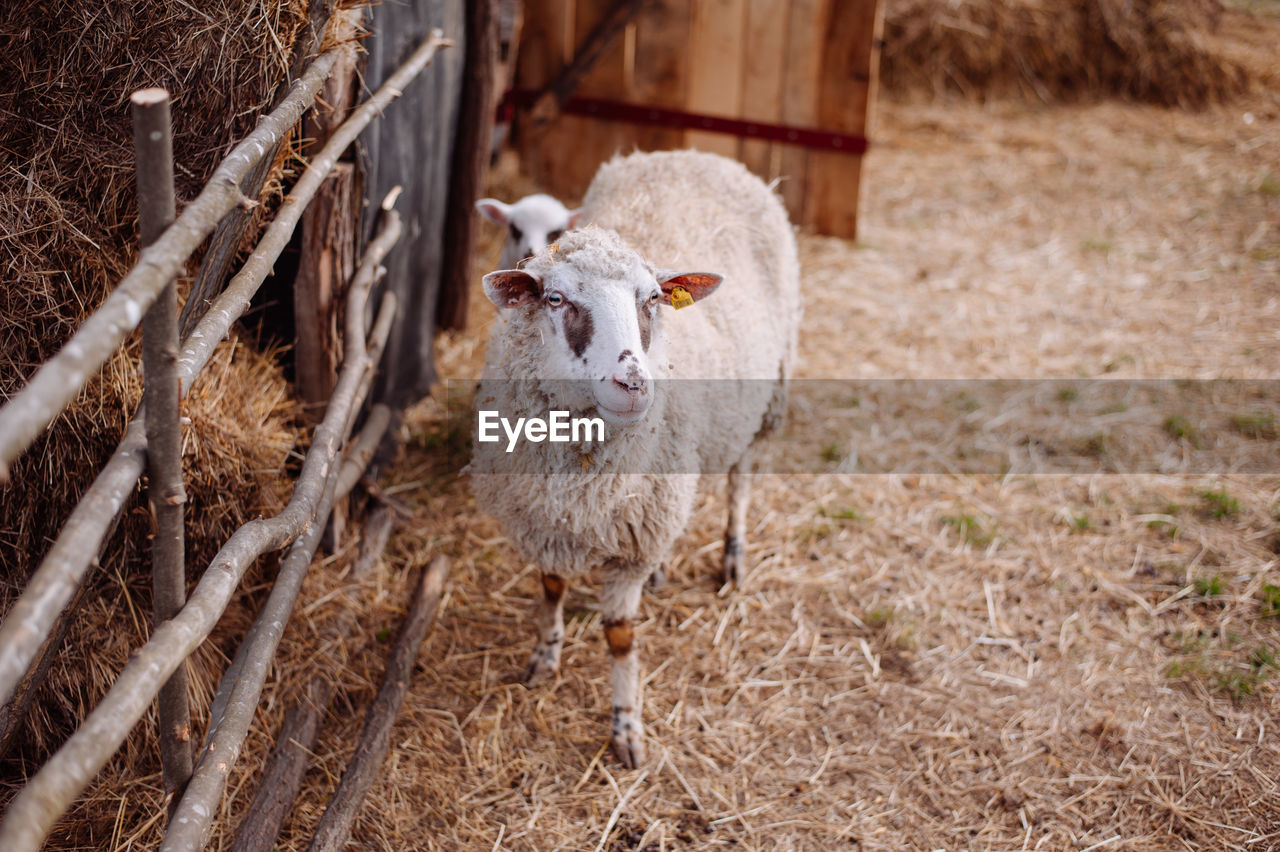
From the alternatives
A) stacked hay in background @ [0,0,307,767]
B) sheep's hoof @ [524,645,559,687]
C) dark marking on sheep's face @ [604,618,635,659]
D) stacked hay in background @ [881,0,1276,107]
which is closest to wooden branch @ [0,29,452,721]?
stacked hay in background @ [0,0,307,767]

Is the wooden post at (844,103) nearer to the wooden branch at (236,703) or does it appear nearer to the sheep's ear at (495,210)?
the sheep's ear at (495,210)

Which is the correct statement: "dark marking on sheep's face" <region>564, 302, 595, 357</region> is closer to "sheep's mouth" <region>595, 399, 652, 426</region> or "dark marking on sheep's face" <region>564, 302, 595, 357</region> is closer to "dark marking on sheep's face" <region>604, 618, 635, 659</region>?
"sheep's mouth" <region>595, 399, 652, 426</region>

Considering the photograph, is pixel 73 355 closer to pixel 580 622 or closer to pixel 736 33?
pixel 580 622

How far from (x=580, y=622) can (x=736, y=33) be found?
4.40 m

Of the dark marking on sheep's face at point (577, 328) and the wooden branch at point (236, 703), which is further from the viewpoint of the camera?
the dark marking on sheep's face at point (577, 328)

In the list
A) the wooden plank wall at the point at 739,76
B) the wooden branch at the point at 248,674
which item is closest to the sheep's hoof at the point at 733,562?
the wooden branch at the point at 248,674

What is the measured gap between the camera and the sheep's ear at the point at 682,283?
2.80m

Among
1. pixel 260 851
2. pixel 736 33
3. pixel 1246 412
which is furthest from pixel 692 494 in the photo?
pixel 736 33

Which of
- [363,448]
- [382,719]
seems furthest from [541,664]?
[363,448]

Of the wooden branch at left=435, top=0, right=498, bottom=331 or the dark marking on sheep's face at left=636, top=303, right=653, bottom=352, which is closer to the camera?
the dark marking on sheep's face at left=636, top=303, right=653, bottom=352

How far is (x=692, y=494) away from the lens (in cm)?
316

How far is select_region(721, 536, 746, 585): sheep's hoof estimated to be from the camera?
3.99 metres

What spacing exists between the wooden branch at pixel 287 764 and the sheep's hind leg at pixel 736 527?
1534 mm

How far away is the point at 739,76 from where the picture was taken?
649 cm
